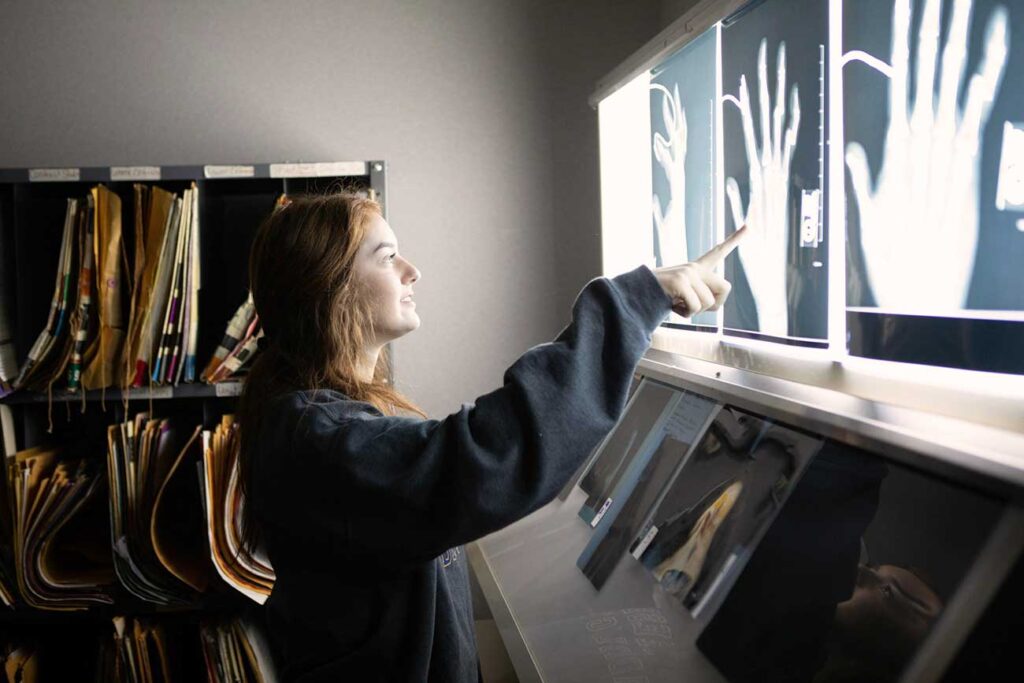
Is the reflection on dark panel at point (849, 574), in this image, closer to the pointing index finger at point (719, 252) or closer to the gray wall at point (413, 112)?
the pointing index finger at point (719, 252)

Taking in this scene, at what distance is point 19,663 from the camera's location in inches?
80.5

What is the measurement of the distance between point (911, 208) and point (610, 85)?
96cm

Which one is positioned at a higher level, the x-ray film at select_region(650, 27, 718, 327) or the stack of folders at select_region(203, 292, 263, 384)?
the x-ray film at select_region(650, 27, 718, 327)

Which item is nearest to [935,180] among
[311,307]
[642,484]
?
[642,484]

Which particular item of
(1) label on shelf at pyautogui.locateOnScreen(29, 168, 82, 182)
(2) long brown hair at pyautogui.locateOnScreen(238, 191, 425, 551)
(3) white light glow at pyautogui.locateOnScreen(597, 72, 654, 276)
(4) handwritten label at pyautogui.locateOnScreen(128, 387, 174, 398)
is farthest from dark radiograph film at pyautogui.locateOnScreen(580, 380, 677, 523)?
(1) label on shelf at pyautogui.locateOnScreen(29, 168, 82, 182)

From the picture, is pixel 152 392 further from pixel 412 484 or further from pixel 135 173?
pixel 412 484

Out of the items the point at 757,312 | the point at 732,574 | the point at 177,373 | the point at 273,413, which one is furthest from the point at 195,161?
the point at 732,574

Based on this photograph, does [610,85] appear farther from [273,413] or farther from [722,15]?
[273,413]

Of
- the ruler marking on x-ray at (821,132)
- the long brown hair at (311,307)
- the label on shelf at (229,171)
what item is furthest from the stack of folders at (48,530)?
the ruler marking on x-ray at (821,132)

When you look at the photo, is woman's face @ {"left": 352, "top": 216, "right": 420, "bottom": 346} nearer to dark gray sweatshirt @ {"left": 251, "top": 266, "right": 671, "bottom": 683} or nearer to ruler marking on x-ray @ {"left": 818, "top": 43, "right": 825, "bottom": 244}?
dark gray sweatshirt @ {"left": 251, "top": 266, "right": 671, "bottom": 683}

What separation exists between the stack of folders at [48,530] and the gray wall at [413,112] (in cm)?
85

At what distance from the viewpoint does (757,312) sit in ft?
4.20

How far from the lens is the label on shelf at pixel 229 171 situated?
197cm

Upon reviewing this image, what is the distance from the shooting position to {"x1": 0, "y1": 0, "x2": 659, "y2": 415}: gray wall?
7.40ft
